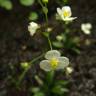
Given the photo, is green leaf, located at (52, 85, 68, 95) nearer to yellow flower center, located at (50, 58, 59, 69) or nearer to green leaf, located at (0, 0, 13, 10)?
yellow flower center, located at (50, 58, 59, 69)

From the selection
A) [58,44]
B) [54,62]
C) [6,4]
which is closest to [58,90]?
[58,44]

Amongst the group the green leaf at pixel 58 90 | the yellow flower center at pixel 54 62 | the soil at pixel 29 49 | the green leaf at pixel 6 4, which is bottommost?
the green leaf at pixel 58 90

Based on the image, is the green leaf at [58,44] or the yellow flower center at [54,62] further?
the green leaf at [58,44]

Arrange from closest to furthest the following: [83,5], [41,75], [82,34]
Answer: [41,75]
[82,34]
[83,5]

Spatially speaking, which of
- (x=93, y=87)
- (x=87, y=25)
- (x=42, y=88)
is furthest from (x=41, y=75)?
(x=87, y=25)

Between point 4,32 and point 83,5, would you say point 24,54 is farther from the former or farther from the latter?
point 83,5

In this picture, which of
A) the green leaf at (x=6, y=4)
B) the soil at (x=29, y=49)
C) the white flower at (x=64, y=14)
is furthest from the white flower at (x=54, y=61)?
the green leaf at (x=6, y=4)

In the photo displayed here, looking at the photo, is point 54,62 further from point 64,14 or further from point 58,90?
point 58,90

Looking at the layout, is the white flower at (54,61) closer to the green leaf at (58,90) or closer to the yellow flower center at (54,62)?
the yellow flower center at (54,62)
